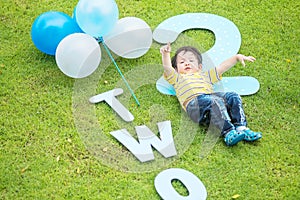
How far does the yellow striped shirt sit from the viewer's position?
11.8 ft

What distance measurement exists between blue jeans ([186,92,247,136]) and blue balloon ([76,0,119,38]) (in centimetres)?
91

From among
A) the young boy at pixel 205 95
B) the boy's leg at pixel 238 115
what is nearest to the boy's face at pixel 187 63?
the young boy at pixel 205 95

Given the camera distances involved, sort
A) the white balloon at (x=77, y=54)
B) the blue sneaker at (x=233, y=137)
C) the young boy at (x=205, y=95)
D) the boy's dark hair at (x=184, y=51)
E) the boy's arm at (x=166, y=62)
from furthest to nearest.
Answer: the boy's dark hair at (x=184, y=51)
the boy's arm at (x=166, y=62)
the white balloon at (x=77, y=54)
the young boy at (x=205, y=95)
the blue sneaker at (x=233, y=137)

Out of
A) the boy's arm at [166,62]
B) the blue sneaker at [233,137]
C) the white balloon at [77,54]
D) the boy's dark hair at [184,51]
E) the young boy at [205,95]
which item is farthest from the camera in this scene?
the boy's dark hair at [184,51]

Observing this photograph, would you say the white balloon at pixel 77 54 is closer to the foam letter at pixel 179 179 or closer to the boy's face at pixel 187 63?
the boy's face at pixel 187 63

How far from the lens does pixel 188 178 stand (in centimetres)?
311

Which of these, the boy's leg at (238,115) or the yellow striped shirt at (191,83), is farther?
the yellow striped shirt at (191,83)

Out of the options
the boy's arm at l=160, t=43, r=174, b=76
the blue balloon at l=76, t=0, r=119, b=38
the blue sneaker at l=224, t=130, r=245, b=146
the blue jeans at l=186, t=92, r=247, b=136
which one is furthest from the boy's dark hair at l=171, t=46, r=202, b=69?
the blue sneaker at l=224, t=130, r=245, b=146

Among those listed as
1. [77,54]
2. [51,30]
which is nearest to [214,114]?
[77,54]

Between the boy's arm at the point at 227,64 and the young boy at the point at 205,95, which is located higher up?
the boy's arm at the point at 227,64

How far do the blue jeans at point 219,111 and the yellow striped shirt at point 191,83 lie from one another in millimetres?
66

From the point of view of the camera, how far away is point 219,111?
3404mm

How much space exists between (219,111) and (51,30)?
1.49 meters

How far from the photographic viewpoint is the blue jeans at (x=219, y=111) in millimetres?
3379
